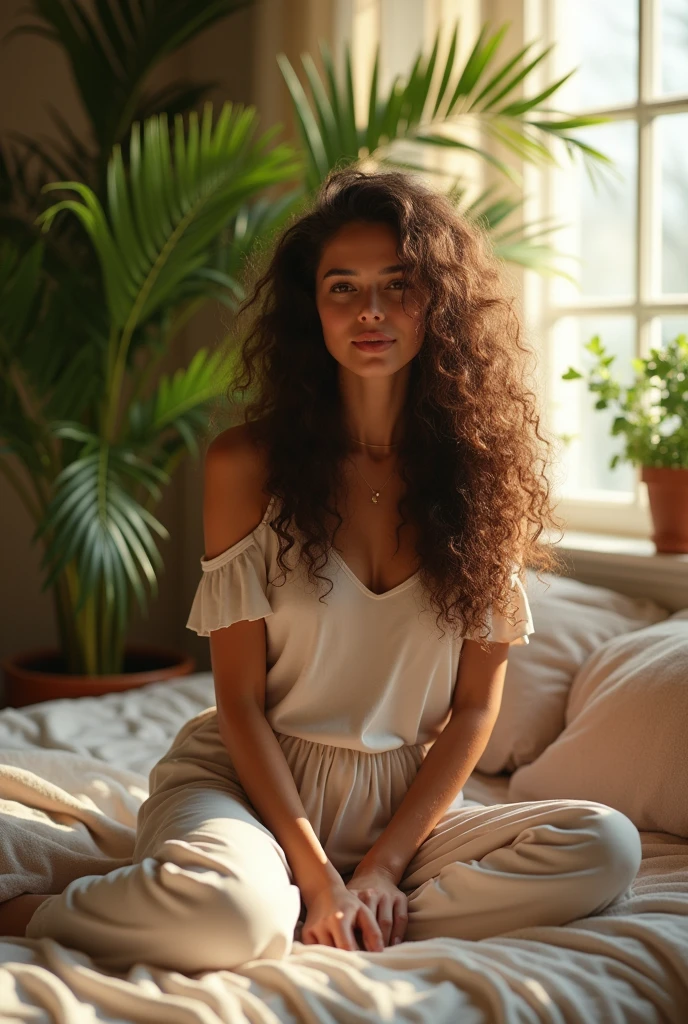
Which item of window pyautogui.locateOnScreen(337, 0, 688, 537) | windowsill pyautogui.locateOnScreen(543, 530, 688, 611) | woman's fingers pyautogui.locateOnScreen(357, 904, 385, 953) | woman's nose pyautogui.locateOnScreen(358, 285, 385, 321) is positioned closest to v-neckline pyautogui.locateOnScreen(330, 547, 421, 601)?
woman's nose pyautogui.locateOnScreen(358, 285, 385, 321)

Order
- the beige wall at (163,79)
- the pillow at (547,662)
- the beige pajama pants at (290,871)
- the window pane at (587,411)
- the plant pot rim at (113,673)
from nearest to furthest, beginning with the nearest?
the beige pajama pants at (290,871)
the pillow at (547,662)
the plant pot rim at (113,673)
the window pane at (587,411)
the beige wall at (163,79)

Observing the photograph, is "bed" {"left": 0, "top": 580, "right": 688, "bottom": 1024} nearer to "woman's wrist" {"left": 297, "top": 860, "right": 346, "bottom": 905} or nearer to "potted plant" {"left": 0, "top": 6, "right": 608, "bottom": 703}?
"woman's wrist" {"left": 297, "top": 860, "right": 346, "bottom": 905}

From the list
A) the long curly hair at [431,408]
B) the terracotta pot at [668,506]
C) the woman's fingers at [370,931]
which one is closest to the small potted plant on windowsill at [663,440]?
the terracotta pot at [668,506]

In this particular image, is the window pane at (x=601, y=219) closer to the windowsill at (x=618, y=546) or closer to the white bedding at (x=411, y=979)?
the windowsill at (x=618, y=546)

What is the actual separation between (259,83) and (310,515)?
6.40 feet

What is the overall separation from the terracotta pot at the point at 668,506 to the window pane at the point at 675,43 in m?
0.94

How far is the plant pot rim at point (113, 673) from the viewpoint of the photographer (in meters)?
2.81

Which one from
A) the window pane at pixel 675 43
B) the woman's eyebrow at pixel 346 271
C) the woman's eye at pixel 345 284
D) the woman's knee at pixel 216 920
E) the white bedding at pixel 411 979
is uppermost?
the window pane at pixel 675 43

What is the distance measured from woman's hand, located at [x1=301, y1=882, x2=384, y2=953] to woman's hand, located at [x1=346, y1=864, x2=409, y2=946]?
18 millimetres

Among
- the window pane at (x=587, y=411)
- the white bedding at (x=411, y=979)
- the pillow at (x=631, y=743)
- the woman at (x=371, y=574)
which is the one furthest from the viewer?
the window pane at (x=587, y=411)

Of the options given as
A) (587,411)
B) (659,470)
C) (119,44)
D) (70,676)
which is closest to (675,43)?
(587,411)

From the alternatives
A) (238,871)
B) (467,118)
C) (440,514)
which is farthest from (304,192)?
(238,871)

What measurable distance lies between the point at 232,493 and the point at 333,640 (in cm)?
26

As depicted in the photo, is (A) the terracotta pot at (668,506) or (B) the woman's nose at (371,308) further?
(A) the terracotta pot at (668,506)
